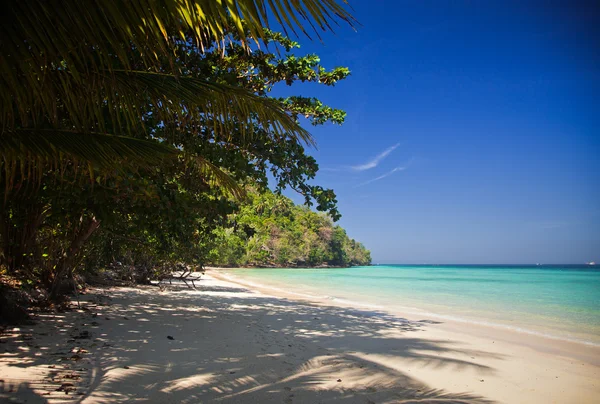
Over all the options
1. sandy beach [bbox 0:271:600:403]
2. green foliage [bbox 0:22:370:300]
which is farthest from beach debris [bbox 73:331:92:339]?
green foliage [bbox 0:22:370:300]

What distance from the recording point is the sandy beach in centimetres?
308

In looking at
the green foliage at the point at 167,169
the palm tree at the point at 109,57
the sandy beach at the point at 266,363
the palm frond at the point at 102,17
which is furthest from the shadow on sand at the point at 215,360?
the palm frond at the point at 102,17

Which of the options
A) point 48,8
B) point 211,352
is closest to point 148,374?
point 211,352

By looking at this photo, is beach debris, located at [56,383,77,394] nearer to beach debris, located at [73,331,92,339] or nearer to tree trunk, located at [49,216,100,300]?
beach debris, located at [73,331,92,339]

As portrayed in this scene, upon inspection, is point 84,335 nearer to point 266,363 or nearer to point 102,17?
point 266,363

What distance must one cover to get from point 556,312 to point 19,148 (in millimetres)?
15618

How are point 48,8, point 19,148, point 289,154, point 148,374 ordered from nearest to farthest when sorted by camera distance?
point 48,8 → point 19,148 → point 148,374 → point 289,154

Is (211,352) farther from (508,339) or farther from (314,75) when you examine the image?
(508,339)

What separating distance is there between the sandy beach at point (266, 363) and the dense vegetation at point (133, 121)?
144 centimetres

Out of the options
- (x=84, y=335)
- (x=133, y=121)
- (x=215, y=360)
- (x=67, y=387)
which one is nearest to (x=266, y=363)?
(x=215, y=360)

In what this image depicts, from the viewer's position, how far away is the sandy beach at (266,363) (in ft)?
10.1

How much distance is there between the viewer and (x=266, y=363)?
4.06m

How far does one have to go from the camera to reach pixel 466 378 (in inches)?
161

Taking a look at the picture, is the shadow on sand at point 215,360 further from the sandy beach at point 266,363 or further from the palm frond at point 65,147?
the palm frond at point 65,147
